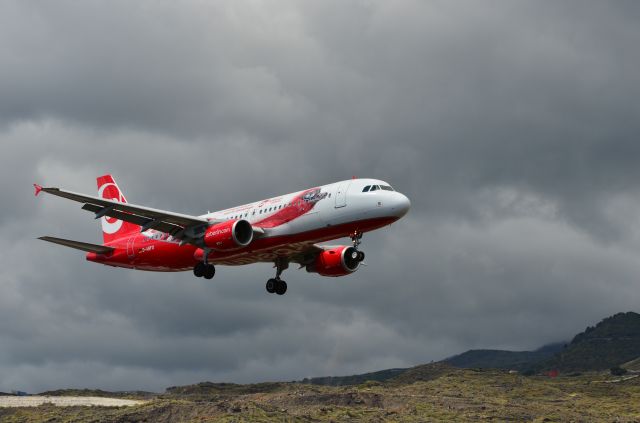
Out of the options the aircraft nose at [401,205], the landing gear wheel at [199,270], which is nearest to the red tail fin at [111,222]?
the landing gear wheel at [199,270]

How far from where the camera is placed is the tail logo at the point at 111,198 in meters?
88.2

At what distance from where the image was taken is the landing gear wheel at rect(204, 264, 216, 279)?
75.7 m

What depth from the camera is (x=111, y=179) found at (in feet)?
307

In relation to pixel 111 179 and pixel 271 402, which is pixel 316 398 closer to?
pixel 271 402

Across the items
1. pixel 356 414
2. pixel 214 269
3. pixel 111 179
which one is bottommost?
pixel 356 414

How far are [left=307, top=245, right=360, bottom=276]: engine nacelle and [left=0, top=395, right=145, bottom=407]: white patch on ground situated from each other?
2792 cm

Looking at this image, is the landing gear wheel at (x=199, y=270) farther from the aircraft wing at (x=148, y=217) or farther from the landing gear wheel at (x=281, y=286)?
the landing gear wheel at (x=281, y=286)

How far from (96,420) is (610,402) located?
8251cm

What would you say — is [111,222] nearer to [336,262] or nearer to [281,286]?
[281,286]

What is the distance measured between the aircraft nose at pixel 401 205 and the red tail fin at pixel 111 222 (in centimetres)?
3028

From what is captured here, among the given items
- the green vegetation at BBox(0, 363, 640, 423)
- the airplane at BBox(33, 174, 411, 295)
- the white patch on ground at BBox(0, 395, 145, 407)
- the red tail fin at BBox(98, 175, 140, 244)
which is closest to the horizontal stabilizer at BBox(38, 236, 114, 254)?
the airplane at BBox(33, 174, 411, 295)

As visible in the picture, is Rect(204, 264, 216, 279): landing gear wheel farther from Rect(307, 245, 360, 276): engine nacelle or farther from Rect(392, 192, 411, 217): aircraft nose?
Rect(392, 192, 411, 217): aircraft nose

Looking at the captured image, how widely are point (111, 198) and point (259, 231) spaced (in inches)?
1076

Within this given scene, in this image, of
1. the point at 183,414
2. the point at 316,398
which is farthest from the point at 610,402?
the point at 183,414
